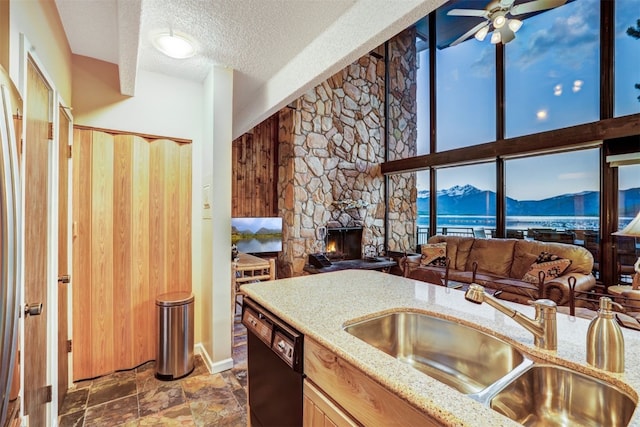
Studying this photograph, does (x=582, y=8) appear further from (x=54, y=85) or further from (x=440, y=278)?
(x=54, y=85)

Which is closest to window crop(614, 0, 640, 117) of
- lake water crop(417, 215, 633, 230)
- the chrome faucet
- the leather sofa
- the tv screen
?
lake water crop(417, 215, 633, 230)

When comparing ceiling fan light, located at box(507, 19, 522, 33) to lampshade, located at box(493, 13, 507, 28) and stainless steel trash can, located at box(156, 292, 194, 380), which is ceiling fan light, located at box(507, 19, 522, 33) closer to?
lampshade, located at box(493, 13, 507, 28)

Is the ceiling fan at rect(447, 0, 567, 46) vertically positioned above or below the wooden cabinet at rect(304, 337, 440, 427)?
above

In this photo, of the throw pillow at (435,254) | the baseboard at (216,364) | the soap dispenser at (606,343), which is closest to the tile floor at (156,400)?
the baseboard at (216,364)

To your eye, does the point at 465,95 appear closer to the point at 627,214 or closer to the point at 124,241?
the point at 627,214

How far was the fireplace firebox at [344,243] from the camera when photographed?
18.1ft

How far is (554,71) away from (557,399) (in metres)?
5.35

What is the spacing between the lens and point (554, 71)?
14.8 ft

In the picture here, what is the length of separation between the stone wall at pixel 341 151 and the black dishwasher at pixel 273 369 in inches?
136

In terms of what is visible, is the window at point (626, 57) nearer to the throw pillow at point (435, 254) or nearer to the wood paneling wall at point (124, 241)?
the throw pillow at point (435, 254)

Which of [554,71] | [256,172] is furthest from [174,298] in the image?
[554,71]

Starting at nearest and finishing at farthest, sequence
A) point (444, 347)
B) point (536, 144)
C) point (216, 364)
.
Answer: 1. point (444, 347)
2. point (216, 364)
3. point (536, 144)

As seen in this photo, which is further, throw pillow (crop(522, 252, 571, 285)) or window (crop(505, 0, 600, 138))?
window (crop(505, 0, 600, 138))

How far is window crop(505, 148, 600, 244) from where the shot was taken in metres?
4.02
